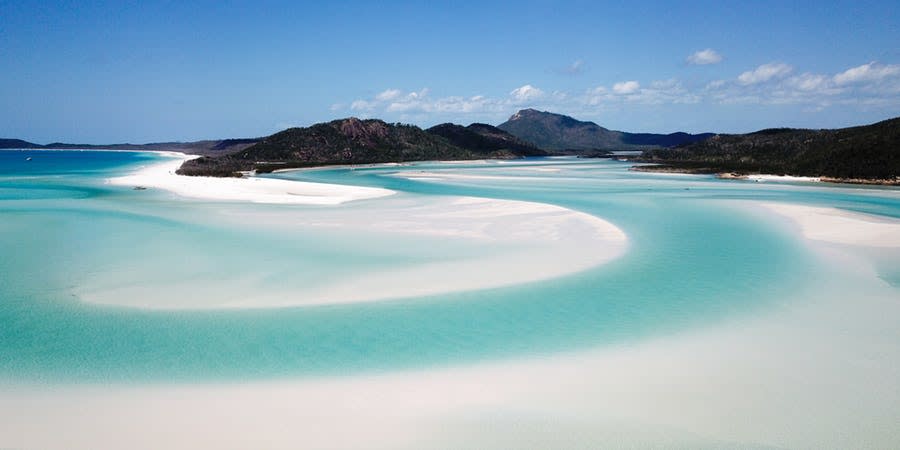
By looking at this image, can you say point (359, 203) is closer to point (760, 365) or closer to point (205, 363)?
point (205, 363)

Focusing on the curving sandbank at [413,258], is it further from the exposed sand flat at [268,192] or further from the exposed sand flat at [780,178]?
the exposed sand flat at [780,178]

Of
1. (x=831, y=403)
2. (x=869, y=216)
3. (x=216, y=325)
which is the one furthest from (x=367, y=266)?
(x=869, y=216)

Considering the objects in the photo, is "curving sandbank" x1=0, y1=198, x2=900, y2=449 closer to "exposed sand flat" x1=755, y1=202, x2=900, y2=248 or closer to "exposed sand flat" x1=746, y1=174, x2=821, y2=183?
"exposed sand flat" x1=755, y1=202, x2=900, y2=248

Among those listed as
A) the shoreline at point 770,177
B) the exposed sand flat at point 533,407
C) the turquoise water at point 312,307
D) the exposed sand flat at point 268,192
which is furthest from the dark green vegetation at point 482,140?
the exposed sand flat at point 533,407

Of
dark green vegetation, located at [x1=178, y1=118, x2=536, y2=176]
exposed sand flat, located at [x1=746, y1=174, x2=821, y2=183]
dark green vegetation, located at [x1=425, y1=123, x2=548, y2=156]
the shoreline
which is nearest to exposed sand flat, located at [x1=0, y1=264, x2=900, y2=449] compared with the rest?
the shoreline

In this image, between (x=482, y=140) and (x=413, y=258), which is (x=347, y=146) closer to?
(x=482, y=140)

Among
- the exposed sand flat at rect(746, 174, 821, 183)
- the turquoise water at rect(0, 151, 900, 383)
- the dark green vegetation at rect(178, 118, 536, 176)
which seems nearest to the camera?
the turquoise water at rect(0, 151, 900, 383)
